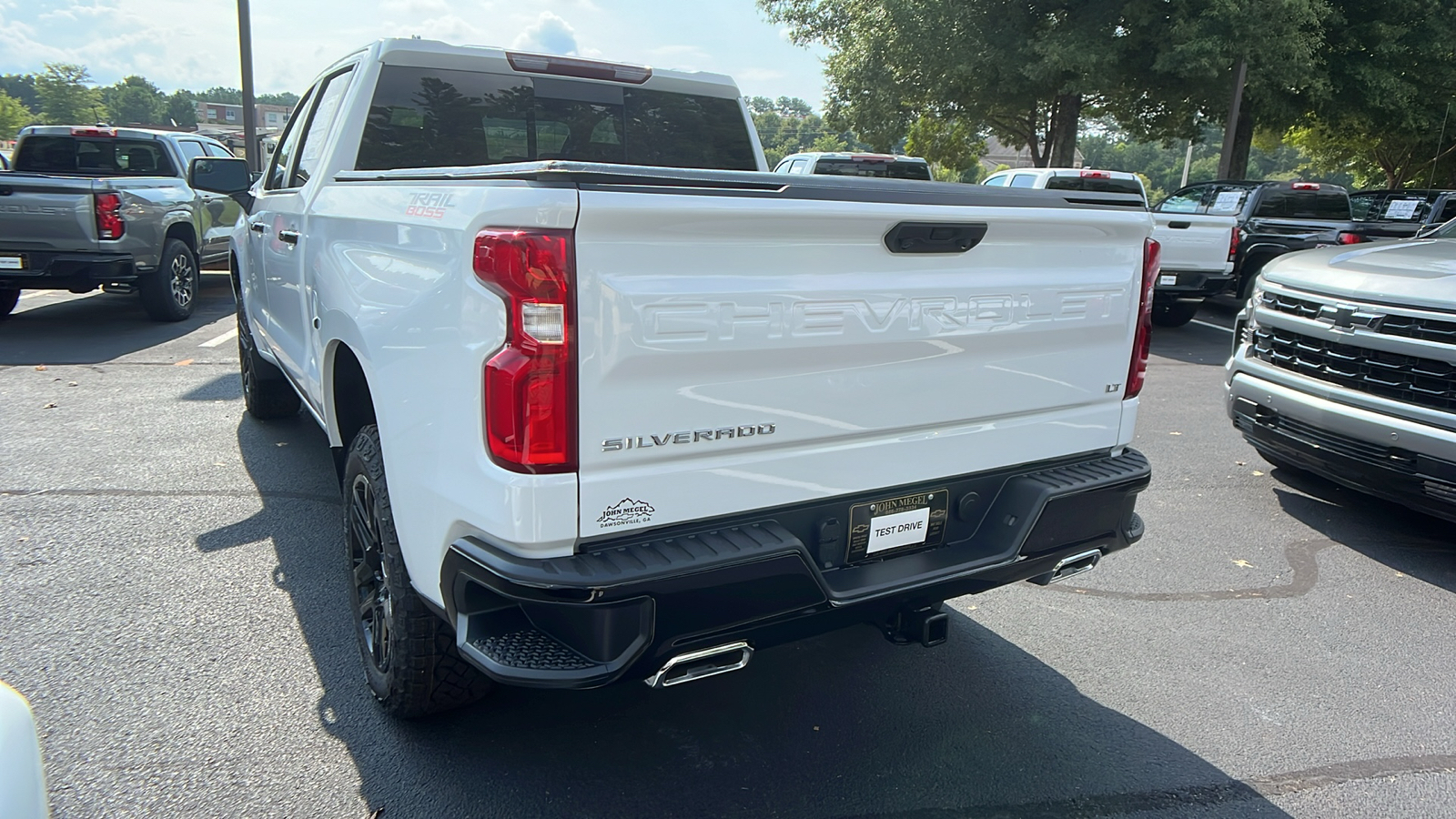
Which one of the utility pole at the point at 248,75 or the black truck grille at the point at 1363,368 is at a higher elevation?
the utility pole at the point at 248,75

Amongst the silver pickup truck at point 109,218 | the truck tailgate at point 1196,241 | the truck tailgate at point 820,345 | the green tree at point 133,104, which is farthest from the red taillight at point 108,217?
the green tree at point 133,104

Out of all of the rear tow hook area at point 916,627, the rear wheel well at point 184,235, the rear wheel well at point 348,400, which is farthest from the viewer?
the rear wheel well at point 184,235

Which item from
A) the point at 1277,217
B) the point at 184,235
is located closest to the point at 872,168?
the point at 1277,217

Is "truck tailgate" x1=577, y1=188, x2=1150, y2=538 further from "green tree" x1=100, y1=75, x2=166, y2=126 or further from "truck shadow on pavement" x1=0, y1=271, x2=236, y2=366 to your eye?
"green tree" x1=100, y1=75, x2=166, y2=126

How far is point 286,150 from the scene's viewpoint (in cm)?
499

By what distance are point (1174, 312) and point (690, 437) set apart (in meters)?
11.5

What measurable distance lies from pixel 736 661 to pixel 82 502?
4.11m

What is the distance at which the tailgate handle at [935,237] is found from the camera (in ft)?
8.14

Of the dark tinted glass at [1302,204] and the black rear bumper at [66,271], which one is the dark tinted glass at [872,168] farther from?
the black rear bumper at [66,271]

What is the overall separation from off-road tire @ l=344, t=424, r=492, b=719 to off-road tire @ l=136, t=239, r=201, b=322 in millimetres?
8200

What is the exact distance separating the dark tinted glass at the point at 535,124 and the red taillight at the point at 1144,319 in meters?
2.20

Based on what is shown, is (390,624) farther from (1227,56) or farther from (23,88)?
(23,88)

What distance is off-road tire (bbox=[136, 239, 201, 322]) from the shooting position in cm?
982

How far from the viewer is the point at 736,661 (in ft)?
7.53
